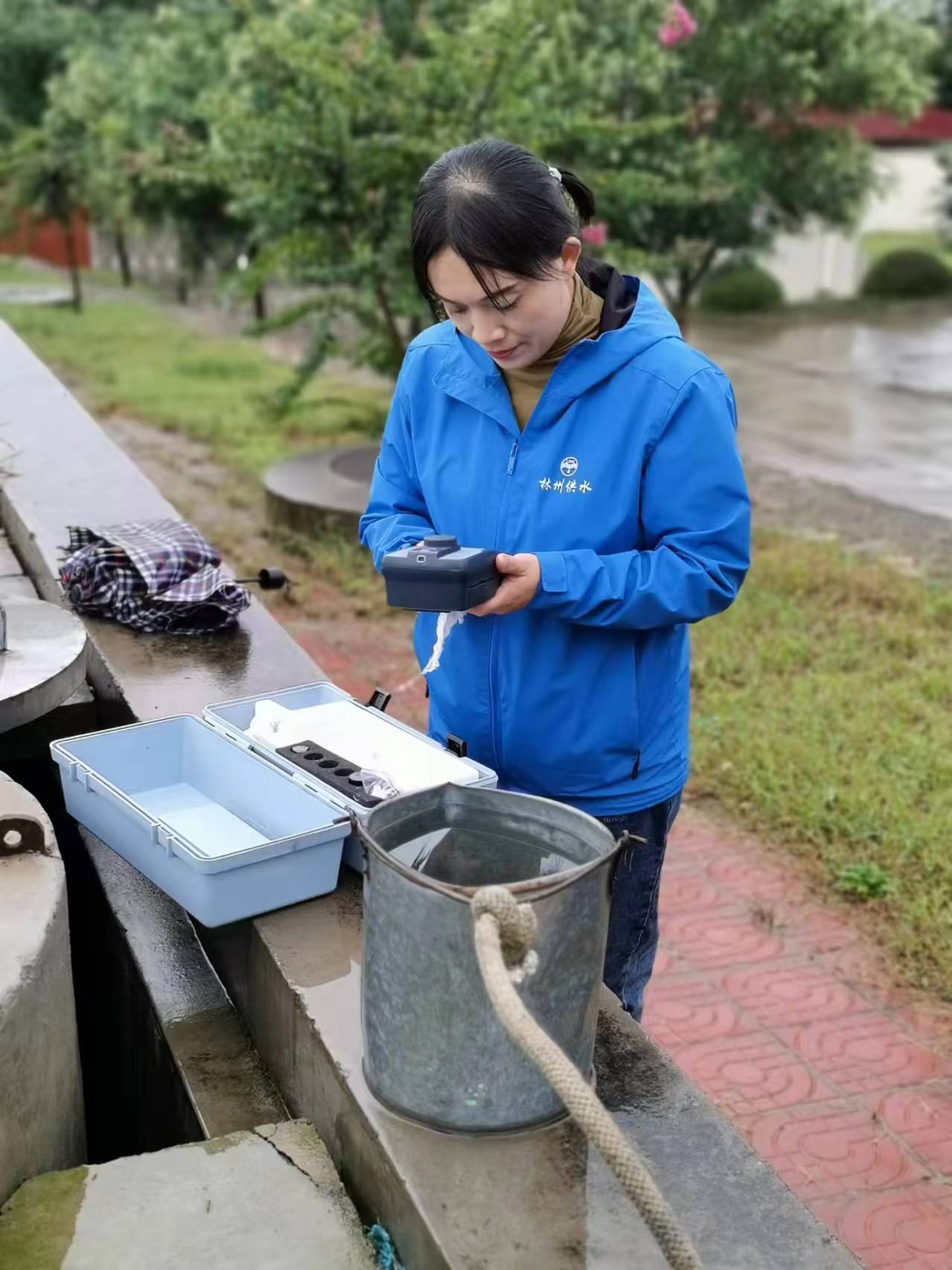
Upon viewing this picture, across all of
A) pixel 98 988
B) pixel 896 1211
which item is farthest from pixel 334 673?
pixel 896 1211

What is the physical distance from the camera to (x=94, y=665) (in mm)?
3441

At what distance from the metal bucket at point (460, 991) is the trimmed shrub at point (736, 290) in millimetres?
19725

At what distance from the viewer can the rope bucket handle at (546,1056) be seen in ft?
4.41

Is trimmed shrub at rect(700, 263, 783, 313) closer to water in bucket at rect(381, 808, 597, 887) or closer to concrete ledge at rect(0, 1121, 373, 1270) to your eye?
water in bucket at rect(381, 808, 597, 887)

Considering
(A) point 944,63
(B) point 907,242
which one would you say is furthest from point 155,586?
(A) point 944,63

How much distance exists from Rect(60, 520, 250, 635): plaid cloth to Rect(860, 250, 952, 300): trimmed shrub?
21.1 m

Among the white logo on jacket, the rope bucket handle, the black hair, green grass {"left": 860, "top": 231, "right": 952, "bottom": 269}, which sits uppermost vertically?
the black hair

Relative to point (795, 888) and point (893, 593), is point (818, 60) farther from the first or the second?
point (795, 888)

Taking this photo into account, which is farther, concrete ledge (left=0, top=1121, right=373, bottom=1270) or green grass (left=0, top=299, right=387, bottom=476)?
green grass (left=0, top=299, right=387, bottom=476)

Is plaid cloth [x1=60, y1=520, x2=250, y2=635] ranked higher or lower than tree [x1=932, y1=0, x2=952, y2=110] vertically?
lower

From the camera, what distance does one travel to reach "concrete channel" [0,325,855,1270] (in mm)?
1659

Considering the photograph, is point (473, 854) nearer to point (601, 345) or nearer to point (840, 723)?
point (601, 345)

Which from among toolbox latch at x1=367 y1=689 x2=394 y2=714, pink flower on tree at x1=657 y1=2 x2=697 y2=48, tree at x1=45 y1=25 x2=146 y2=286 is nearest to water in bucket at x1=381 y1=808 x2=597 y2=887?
toolbox latch at x1=367 y1=689 x2=394 y2=714

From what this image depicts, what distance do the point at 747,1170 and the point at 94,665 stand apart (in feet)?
7.31
